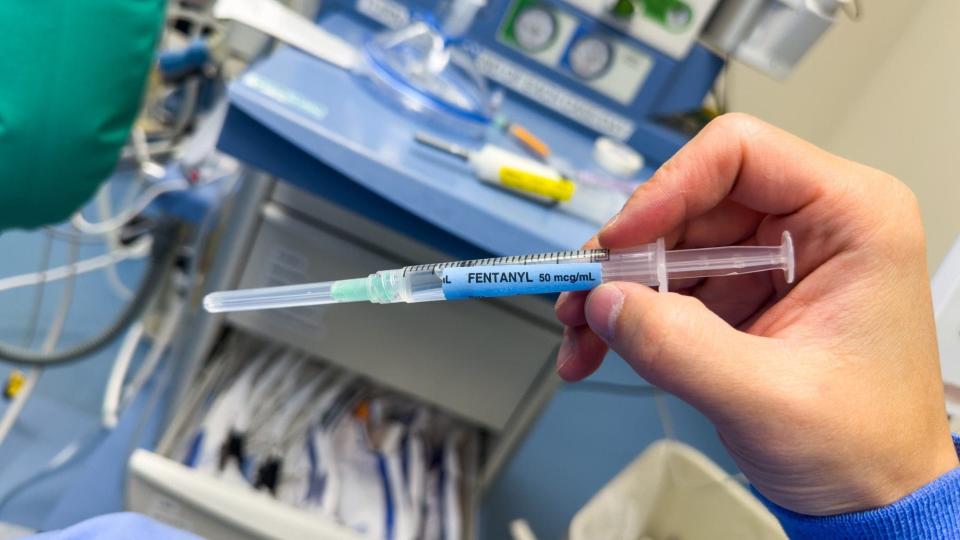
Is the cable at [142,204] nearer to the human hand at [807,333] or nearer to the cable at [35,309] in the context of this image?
the cable at [35,309]

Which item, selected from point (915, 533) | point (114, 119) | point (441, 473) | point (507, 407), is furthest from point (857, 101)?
point (114, 119)

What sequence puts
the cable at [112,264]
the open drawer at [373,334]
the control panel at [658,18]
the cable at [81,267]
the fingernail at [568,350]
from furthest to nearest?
the cable at [112,264], the cable at [81,267], the control panel at [658,18], the open drawer at [373,334], the fingernail at [568,350]

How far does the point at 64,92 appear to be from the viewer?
2.09 ft

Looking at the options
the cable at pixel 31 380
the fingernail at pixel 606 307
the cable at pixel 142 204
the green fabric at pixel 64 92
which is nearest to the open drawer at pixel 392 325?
the green fabric at pixel 64 92

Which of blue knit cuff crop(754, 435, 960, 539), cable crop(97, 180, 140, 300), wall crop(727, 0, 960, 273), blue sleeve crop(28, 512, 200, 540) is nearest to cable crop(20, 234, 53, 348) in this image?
cable crop(97, 180, 140, 300)

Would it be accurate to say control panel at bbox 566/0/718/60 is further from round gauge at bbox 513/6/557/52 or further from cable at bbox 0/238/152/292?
cable at bbox 0/238/152/292

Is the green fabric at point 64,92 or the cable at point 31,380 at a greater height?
the green fabric at point 64,92

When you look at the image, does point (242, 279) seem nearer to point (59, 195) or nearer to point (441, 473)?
point (59, 195)

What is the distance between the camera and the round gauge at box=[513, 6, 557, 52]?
0.93m

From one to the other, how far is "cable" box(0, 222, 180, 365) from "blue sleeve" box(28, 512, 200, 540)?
2.68 feet

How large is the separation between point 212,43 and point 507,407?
92 centimetres

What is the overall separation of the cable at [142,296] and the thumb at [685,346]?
104cm

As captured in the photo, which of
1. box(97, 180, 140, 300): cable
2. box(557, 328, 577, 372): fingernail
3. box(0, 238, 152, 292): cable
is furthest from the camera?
box(97, 180, 140, 300): cable

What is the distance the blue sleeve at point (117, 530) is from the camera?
0.45 meters
